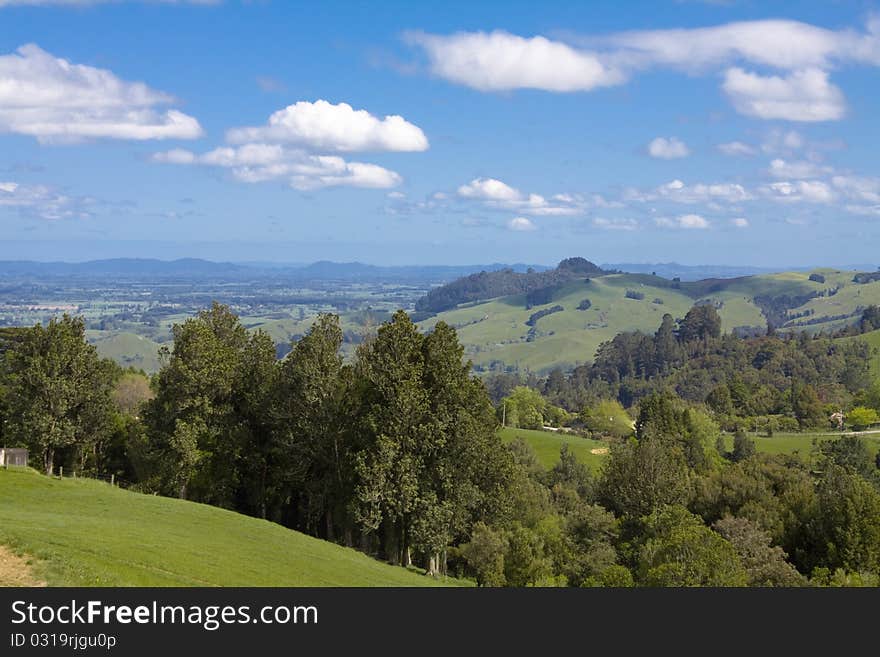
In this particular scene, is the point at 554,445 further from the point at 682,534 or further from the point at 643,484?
the point at 682,534

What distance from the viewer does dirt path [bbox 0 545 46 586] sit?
885 inches

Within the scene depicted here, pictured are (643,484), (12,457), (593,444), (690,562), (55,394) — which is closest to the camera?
(690,562)

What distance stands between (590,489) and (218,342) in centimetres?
5496

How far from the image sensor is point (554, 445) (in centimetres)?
13775

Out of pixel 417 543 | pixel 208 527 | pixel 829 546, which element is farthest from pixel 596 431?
pixel 208 527

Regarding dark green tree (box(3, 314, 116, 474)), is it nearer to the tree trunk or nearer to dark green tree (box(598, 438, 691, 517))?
the tree trunk

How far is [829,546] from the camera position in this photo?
2064 inches

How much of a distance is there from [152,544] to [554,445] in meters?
112

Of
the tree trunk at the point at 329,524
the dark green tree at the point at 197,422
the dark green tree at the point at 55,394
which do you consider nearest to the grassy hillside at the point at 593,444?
the tree trunk at the point at 329,524

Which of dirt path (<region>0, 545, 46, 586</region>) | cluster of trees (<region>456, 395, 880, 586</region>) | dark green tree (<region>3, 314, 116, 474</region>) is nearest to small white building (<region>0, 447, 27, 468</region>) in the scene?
dark green tree (<region>3, 314, 116, 474</region>)

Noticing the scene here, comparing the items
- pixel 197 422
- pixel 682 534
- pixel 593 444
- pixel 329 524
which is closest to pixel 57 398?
pixel 197 422

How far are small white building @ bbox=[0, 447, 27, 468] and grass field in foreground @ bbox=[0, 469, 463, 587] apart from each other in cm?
259

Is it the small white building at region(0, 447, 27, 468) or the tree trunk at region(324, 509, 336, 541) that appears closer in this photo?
the small white building at region(0, 447, 27, 468)
